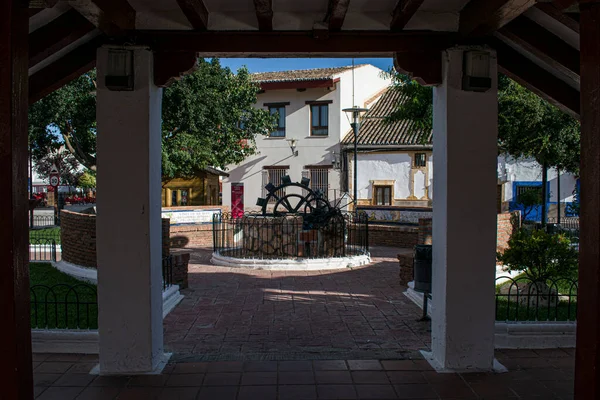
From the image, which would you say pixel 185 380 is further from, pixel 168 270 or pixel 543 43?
pixel 543 43

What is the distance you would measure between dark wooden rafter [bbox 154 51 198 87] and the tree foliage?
→ 9619 millimetres

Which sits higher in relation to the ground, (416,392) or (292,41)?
(292,41)

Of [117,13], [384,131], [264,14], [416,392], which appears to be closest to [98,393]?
[416,392]

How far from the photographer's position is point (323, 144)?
25188mm

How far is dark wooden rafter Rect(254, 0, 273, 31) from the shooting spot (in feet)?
13.5

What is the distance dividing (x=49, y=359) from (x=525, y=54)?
586cm

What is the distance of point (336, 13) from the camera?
4.32m

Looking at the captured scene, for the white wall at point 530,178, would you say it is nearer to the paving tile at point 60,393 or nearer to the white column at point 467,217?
the white column at point 467,217

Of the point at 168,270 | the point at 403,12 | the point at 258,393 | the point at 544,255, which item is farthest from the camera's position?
the point at 168,270

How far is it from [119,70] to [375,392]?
3723 millimetres

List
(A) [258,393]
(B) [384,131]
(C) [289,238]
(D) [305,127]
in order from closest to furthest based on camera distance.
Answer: (A) [258,393] → (C) [289,238] → (B) [384,131] → (D) [305,127]

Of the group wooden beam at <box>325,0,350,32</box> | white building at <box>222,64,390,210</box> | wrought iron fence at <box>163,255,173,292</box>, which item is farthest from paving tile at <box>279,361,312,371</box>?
white building at <box>222,64,390,210</box>
